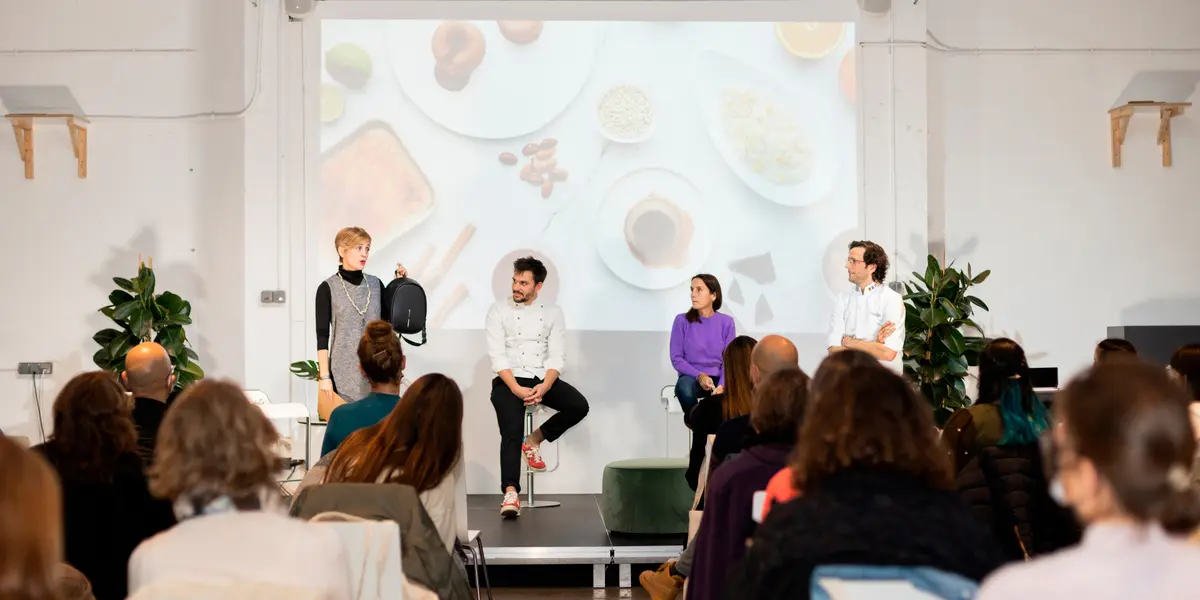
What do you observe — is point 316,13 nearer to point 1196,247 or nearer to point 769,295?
point 769,295

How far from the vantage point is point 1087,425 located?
127 cm

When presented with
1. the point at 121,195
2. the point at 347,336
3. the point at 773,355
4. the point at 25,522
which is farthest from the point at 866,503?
the point at 121,195

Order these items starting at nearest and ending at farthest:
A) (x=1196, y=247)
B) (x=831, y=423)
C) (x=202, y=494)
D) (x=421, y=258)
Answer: (x=202, y=494)
(x=831, y=423)
(x=421, y=258)
(x=1196, y=247)

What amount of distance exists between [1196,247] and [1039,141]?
121 centimetres

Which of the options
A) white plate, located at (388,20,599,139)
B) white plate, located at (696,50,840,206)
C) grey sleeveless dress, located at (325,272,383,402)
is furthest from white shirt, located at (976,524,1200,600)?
white plate, located at (388,20,599,139)

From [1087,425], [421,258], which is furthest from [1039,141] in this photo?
[1087,425]

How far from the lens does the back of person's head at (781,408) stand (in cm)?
262

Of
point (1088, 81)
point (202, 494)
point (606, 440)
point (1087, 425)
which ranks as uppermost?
point (1088, 81)

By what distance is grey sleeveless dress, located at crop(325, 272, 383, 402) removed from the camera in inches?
202

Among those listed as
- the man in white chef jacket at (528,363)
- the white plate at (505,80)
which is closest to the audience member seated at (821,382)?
the man in white chef jacket at (528,363)

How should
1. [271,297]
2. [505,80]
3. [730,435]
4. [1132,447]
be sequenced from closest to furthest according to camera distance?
1. [1132,447]
2. [730,435]
3. [271,297]
4. [505,80]

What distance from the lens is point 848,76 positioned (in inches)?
268

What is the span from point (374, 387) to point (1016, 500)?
6.41 feet

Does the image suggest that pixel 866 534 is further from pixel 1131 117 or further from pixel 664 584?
pixel 1131 117
